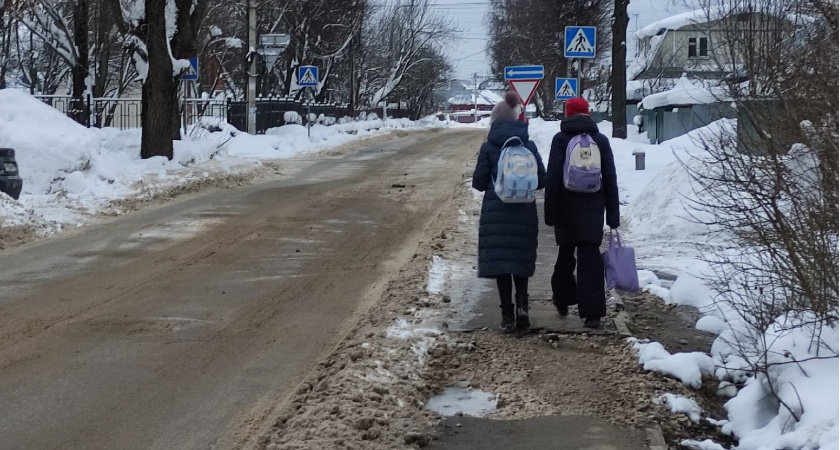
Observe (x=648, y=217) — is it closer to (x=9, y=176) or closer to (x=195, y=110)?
(x=9, y=176)

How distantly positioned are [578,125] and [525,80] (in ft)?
41.0

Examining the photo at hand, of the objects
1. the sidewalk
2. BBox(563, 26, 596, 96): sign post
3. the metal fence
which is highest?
BBox(563, 26, 596, 96): sign post

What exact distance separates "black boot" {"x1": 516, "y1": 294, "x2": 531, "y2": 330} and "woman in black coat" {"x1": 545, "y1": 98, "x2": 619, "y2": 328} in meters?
0.41

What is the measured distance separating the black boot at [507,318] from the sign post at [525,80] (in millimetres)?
11716

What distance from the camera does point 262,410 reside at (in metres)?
5.76

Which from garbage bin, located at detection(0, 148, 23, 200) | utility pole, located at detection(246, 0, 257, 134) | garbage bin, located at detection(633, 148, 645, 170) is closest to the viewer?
garbage bin, located at detection(0, 148, 23, 200)

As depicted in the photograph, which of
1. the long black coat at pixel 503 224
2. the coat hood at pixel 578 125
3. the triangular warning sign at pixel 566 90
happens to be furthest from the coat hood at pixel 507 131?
the triangular warning sign at pixel 566 90

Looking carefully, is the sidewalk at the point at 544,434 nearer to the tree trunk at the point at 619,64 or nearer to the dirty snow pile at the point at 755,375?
the dirty snow pile at the point at 755,375

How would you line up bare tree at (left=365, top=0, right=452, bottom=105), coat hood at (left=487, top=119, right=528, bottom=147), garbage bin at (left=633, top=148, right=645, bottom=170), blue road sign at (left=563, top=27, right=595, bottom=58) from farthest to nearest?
bare tree at (left=365, top=0, right=452, bottom=105)
blue road sign at (left=563, top=27, right=595, bottom=58)
garbage bin at (left=633, top=148, right=645, bottom=170)
coat hood at (left=487, top=119, right=528, bottom=147)

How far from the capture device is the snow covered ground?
5031 millimetres

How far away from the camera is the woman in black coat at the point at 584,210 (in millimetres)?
7348

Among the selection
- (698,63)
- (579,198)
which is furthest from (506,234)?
(698,63)

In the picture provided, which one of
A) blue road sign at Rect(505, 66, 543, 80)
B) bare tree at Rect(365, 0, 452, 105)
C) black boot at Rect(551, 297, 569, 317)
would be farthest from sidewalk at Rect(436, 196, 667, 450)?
bare tree at Rect(365, 0, 452, 105)

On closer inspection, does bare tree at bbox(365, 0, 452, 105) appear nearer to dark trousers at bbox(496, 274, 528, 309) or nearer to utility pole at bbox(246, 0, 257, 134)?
utility pole at bbox(246, 0, 257, 134)
